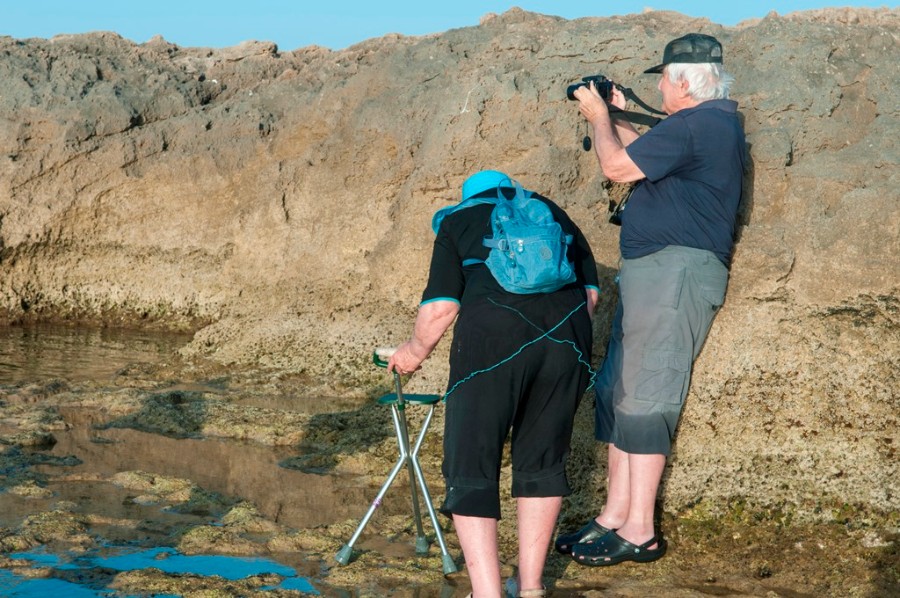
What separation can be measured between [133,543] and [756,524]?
2.84m

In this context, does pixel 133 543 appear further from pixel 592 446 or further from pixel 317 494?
pixel 592 446

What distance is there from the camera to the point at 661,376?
4.22 m

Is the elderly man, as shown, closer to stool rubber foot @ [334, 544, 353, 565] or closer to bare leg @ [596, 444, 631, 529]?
bare leg @ [596, 444, 631, 529]

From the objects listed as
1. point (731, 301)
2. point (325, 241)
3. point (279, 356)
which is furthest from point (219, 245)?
point (731, 301)

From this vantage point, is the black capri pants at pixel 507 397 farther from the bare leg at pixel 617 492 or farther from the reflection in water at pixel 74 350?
the reflection in water at pixel 74 350

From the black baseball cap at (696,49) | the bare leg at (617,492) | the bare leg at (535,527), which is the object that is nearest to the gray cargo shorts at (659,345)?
the bare leg at (617,492)

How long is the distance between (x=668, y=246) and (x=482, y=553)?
144 centimetres

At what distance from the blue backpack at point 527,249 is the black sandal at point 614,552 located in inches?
48.0

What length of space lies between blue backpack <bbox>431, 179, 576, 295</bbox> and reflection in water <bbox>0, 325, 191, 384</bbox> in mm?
5728

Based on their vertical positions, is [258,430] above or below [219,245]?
below

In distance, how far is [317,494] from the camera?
18.8 feet

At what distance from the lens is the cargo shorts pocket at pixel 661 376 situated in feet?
13.8

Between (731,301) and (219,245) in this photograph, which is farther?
(219,245)

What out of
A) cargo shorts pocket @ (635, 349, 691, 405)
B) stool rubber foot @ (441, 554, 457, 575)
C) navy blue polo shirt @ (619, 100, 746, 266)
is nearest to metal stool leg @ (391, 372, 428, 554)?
stool rubber foot @ (441, 554, 457, 575)
